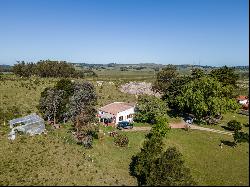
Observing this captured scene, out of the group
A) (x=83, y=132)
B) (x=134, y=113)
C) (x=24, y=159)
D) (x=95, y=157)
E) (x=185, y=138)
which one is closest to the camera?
(x=24, y=159)

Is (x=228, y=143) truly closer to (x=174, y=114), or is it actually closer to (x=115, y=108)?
(x=174, y=114)

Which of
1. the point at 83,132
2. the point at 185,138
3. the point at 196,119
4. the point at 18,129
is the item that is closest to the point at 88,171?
the point at 83,132

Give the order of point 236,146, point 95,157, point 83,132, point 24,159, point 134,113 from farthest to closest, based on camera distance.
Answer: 1. point 134,113
2. point 236,146
3. point 83,132
4. point 95,157
5. point 24,159

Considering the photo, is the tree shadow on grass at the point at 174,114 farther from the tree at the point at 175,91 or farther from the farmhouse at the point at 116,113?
the farmhouse at the point at 116,113

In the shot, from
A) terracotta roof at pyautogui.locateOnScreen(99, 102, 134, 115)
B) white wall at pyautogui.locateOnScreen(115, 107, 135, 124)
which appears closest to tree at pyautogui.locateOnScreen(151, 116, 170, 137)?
white wall at pyautogui.locateOnScreen(115, 107, 135, 124)

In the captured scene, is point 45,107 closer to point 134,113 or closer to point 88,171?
point 134,113

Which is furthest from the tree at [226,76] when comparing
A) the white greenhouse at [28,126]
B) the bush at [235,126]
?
the white greenhouse at [28,126]

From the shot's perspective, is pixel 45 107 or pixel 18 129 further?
pixel 45 107
